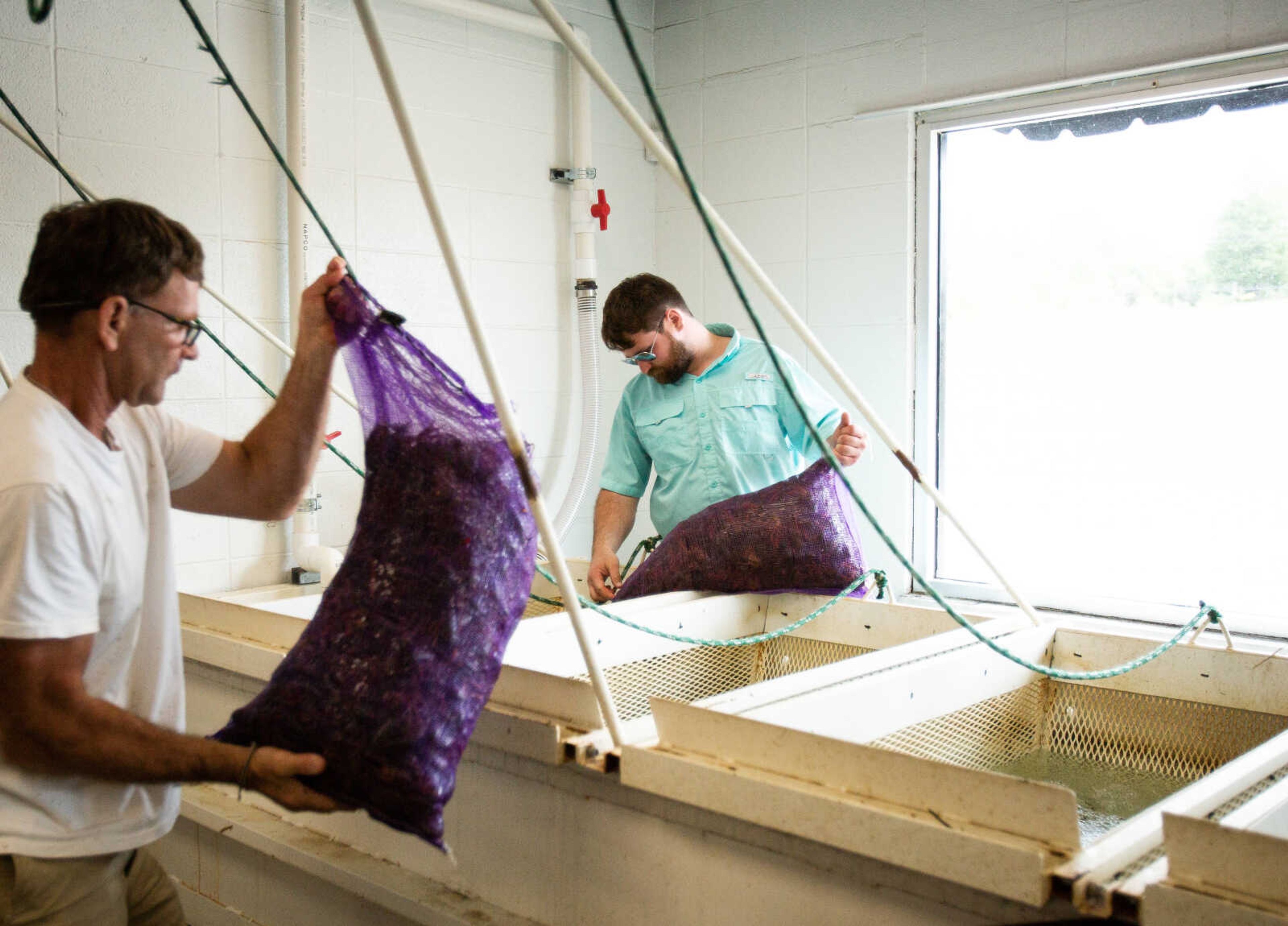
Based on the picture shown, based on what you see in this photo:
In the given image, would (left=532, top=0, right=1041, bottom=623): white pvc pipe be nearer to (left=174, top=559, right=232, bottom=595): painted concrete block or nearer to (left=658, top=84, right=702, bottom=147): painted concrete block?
(left=174, top=559, right=232, bottom=595): painted concrete block

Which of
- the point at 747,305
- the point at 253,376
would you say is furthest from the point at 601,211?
the point at 747,305

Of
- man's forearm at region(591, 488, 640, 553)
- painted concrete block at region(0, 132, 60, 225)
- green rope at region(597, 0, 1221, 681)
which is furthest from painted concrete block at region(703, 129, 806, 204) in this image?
green rope at region(597, 0, 1221, 681)

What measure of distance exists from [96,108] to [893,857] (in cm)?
258

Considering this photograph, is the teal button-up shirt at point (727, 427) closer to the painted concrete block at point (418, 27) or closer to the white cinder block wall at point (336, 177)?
the white cinder block wall at point (336, 177)

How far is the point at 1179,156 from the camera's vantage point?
3320mm

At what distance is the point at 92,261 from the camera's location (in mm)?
1228

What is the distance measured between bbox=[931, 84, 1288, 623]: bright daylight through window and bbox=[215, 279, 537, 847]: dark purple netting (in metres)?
2.04

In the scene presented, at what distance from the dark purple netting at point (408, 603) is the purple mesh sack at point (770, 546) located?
109 centimetres

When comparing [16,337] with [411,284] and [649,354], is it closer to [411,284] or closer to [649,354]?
[411,284]

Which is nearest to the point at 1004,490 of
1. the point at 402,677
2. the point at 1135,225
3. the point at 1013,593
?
the point at 1135,225

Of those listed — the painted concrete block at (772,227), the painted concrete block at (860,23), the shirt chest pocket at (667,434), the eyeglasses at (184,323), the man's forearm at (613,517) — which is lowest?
the man's forearm at (613,517)

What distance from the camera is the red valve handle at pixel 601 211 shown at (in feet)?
12.7

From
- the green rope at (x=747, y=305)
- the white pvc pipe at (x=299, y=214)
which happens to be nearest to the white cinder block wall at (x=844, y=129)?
the white pvc pipe at (x=299, y=214)

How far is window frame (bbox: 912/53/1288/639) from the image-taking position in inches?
124
